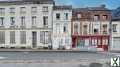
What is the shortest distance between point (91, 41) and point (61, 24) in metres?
4.08

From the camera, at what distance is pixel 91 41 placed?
142 feet

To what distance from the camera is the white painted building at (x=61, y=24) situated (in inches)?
1690

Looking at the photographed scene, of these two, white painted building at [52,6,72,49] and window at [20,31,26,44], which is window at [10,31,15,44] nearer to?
window at [20,31,26,44]

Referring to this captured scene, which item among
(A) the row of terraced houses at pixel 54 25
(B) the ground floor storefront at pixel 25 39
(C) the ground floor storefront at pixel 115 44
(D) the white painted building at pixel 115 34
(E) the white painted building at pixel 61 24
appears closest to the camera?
(B) the ground floor storefront at pixel 25 39

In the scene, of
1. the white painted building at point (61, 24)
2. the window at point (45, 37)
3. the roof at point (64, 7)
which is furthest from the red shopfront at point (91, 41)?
the roof at point (64, 7)

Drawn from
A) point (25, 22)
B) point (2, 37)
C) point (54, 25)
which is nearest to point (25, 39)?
point (25, 22)

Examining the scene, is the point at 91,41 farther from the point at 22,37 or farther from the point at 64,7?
the point at 22,37

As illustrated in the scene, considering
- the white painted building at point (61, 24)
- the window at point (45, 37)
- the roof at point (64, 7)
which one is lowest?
the window at point (45, 37)

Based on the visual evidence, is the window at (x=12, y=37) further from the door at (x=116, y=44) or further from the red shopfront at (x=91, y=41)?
the door at (x=116, y=44)

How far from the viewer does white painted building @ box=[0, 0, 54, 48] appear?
4316 cm

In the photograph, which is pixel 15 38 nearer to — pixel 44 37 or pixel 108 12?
pixel 44 37

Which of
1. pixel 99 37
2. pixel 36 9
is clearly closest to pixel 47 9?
pixel 36 9

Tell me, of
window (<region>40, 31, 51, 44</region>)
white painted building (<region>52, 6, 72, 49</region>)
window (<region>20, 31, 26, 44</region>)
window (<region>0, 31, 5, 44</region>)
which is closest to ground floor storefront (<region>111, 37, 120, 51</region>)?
white painted building (<region>52, 6, 72, 49</region>)

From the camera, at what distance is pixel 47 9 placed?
43.4 metres
